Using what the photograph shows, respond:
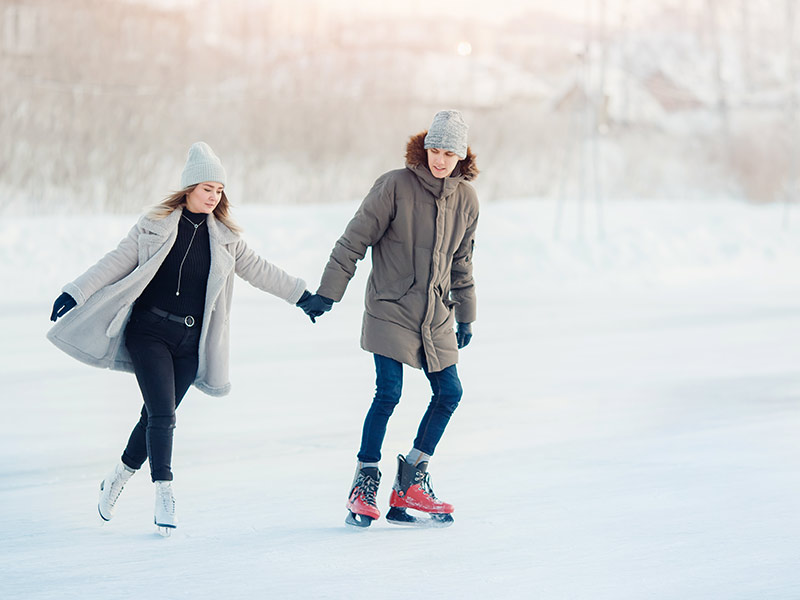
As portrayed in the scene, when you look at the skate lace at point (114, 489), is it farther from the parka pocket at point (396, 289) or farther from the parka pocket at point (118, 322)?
the parka pocket at point (396, 289)

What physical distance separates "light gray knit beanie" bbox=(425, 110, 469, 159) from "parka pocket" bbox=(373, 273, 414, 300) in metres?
0.43

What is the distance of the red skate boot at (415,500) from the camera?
3.69 meters

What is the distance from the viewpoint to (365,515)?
11.9ft

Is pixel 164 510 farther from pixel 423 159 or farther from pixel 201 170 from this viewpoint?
pixel 423 159

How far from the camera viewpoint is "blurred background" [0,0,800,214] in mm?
18828

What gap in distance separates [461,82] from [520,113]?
209 centimetres

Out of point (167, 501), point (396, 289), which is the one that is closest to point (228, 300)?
point (396, 289)

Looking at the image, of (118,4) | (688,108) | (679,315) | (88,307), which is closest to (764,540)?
(88,307)

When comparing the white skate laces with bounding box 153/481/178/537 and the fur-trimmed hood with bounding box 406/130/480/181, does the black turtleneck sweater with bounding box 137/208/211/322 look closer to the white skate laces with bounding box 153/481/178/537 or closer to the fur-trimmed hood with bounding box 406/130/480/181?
the white skate laces with bounding box 153/481/178/537

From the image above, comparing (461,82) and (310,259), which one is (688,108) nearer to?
(461,82)

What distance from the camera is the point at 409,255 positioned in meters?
3.66

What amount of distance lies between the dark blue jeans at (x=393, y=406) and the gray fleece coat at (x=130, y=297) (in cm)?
52

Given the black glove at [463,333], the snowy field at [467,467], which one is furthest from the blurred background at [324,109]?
the black glove at [463,333]

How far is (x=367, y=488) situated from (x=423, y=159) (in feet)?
3.64
